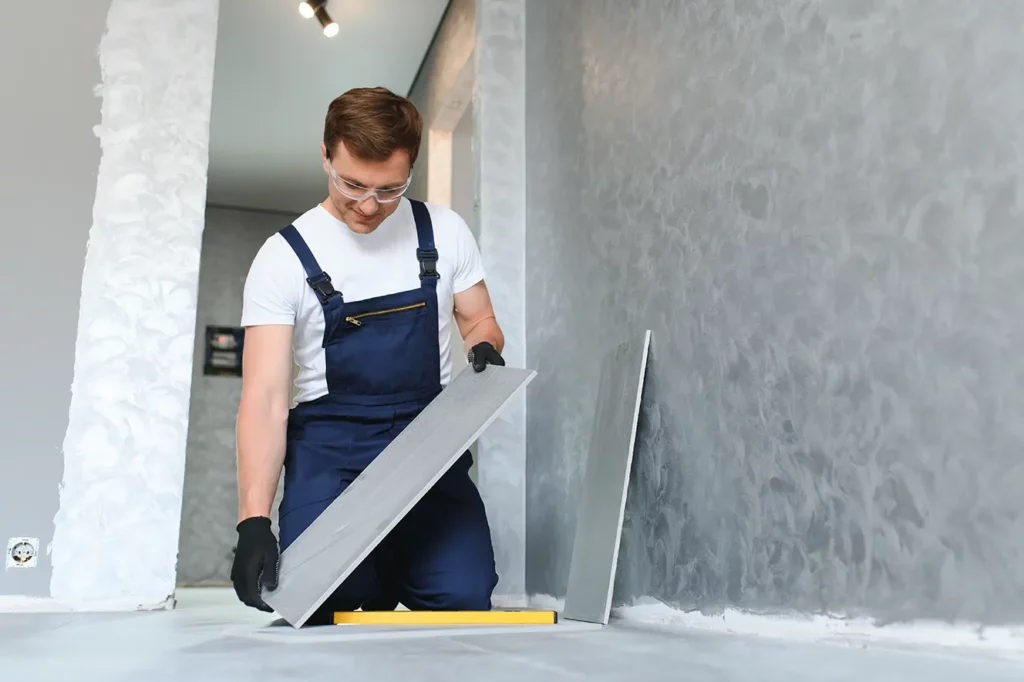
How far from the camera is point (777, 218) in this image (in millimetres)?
1356

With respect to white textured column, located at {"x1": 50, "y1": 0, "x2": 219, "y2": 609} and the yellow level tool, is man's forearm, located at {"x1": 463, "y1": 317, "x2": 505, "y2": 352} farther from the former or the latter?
white textured column, located at {"x1": 50, "y1": 0, "x2": 219, "y2": 609}

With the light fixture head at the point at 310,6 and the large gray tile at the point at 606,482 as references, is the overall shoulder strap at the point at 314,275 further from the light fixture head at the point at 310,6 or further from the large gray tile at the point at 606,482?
the light fixture head at the point at 310,6

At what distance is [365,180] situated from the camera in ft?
5.82

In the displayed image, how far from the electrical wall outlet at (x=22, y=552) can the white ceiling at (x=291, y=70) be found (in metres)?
2.39

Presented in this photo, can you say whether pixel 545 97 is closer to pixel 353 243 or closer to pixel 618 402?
pixel 353 243

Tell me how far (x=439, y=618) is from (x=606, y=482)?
48cm

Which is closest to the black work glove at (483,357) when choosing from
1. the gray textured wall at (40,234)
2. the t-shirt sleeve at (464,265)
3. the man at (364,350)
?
the man at (364,350)

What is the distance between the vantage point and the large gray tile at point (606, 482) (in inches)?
68.4

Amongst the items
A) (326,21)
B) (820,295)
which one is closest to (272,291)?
(820,295)

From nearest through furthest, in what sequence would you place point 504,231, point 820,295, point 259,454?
point 820,295
point 259,454
point 504,231

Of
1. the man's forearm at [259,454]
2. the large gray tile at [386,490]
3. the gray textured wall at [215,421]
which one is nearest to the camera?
the large gray tile at [386,490]

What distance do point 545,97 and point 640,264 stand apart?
0.96 metres

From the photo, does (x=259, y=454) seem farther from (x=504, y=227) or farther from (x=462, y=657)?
(x=504, y=227)

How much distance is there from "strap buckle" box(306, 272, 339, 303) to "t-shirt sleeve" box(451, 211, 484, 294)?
0.97 ft
